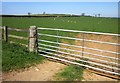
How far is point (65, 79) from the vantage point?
7078 millimetres

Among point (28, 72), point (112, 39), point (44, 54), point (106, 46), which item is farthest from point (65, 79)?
point (112, 39)

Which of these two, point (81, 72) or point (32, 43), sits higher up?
point (32, 43)

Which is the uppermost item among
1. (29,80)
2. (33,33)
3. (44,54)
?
(33,33)

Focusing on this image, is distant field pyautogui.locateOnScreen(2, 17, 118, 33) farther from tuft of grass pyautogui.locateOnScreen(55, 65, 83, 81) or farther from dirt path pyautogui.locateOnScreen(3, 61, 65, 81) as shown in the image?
tuft of grass pyautogui.locateOnScreen(55, 65, 83, 81)

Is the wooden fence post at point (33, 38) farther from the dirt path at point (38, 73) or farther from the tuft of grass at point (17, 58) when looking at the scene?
the dirt path at point (38, 73)

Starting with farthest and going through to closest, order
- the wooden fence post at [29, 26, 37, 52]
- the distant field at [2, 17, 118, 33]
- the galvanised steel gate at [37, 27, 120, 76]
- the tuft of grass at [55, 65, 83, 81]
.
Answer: the distant field at [2, 17, 118, 33] < the wooden fence post at [29, 26, 37, 52] < the galvanised steel gate at [37, 27, 120, 76] < the tuft of grass at [55, 65, 83, 81]

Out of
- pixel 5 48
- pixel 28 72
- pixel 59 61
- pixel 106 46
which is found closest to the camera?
pixel 28 72

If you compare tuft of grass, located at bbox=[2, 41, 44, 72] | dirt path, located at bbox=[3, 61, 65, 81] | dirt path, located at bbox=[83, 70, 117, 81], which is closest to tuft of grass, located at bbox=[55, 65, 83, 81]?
dirt path, located at bbox=[83, 70, 117, 81]

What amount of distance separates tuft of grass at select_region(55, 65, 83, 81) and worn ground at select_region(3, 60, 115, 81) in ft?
0.63

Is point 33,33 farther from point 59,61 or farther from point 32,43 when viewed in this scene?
point 59,61

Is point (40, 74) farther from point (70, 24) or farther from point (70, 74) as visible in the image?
point (70, 24)

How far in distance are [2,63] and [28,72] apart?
1.33 metres

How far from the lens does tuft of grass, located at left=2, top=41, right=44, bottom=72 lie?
8.31 metres

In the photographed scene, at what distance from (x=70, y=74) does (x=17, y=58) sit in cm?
290
